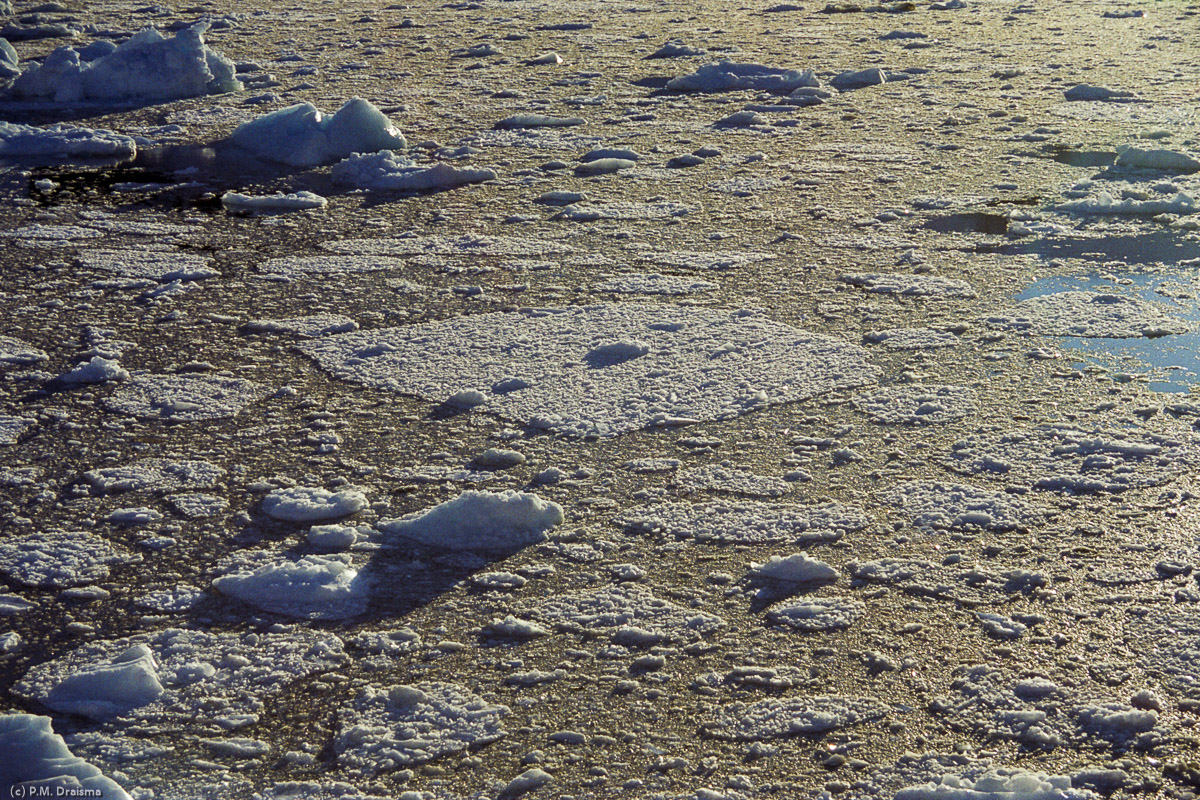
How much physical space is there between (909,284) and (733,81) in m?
3.91

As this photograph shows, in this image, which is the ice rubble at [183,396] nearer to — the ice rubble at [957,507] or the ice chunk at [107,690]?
the ice chunk at [107,690]

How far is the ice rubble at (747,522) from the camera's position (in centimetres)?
235

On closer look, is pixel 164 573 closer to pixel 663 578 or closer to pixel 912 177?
pixel 663 578

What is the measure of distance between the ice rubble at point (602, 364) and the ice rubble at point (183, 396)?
0.26m

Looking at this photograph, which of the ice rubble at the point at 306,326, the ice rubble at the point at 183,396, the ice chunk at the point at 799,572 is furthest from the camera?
the ice rubble at the point at 306,326

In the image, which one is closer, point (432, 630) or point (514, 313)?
point (432, 630)

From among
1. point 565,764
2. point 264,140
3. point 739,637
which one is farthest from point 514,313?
point 264,140

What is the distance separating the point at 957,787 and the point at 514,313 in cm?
220

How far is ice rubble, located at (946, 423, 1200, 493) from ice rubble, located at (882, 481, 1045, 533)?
0.10 m

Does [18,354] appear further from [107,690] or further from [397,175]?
[397,175]

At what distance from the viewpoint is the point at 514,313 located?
356cm

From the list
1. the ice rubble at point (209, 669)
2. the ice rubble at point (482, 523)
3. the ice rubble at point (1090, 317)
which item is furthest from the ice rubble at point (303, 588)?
the ice rubble at point (1090, 317)

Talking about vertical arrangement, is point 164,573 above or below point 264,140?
below

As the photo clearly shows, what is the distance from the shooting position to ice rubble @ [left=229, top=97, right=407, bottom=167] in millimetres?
5441
